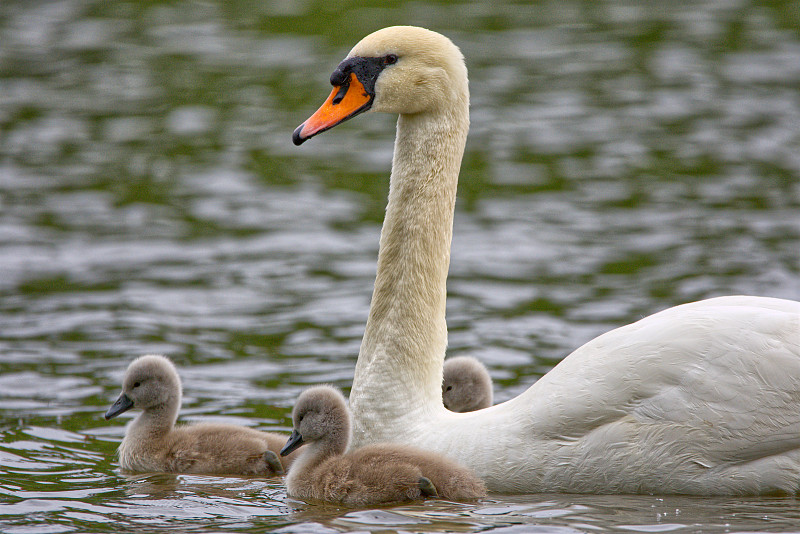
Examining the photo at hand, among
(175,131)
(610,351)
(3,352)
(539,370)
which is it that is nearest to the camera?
(610,351)

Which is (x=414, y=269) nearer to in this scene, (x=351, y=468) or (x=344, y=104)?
(x=344, y=104)

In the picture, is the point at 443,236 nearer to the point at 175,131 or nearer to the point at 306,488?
the point at 306,488

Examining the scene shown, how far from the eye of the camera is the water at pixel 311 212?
823 cm

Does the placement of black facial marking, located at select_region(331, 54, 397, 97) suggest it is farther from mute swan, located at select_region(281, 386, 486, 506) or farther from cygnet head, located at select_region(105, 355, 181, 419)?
cygnet head, located at select_region(105, 355, 181, 419)

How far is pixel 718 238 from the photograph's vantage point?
14602 millimetres

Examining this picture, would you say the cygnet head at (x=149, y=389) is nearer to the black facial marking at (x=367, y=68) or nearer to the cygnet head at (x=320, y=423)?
the cygnet head at (x=320, y=423)

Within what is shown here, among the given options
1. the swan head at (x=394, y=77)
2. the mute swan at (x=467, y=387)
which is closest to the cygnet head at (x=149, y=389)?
the mute swan at (x=467, y=387)

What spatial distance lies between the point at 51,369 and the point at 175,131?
8.60 m

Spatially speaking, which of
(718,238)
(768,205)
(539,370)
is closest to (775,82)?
(768,205)

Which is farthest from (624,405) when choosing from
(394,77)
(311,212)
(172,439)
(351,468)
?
(311,212)

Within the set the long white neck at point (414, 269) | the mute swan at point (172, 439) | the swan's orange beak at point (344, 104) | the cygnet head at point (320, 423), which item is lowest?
the mute swan at point (172, 439)

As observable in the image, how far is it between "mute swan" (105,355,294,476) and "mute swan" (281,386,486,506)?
0.59 m

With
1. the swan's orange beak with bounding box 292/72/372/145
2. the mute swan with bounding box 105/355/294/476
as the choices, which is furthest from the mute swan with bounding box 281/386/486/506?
the swan's orange beak with bounding box 292/72/372/145

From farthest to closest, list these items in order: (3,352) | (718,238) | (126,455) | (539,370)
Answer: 1. (718,238)
2. (3,352)
3. (539,370)
4. (126,455)
